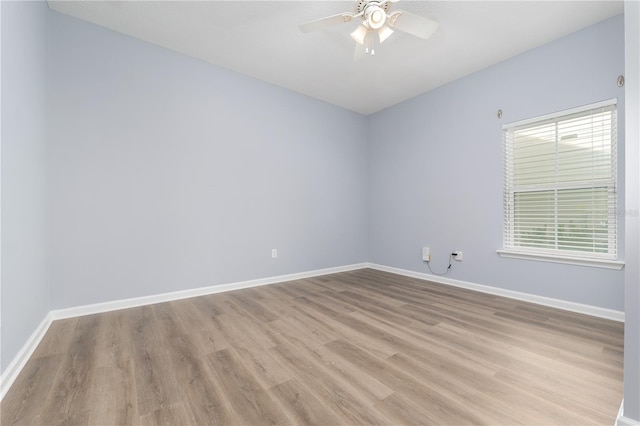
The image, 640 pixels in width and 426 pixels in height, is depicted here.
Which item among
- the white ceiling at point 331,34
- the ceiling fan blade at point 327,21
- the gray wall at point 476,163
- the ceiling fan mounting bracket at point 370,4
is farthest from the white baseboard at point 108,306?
the ceiling fan mounting bracket at point 370,4

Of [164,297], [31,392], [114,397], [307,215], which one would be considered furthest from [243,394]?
[307,215]

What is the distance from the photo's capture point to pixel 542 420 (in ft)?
3.94

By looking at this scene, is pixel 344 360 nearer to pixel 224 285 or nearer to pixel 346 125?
pixel 224 285

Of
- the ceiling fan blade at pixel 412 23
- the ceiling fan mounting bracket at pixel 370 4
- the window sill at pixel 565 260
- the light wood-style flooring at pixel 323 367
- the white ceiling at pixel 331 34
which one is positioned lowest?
the light wood-style flooring at pixel 323 367

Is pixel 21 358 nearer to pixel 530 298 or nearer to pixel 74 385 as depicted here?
pixel 74 385

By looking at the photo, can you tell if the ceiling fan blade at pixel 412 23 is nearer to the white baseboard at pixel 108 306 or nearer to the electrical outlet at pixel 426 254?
the electrical outlet at pixel 426 254

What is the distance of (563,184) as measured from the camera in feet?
8.84

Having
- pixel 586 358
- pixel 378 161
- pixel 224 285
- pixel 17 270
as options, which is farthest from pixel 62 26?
pixel 586 358

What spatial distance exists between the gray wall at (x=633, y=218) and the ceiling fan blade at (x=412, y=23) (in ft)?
3.95

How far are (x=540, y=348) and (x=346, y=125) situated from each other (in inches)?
150

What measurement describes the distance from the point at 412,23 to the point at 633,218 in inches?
74.9

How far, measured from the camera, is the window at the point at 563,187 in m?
2.42

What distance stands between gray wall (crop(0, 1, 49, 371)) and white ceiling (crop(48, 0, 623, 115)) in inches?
30.1

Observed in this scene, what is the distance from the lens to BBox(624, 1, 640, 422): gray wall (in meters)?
1.08
